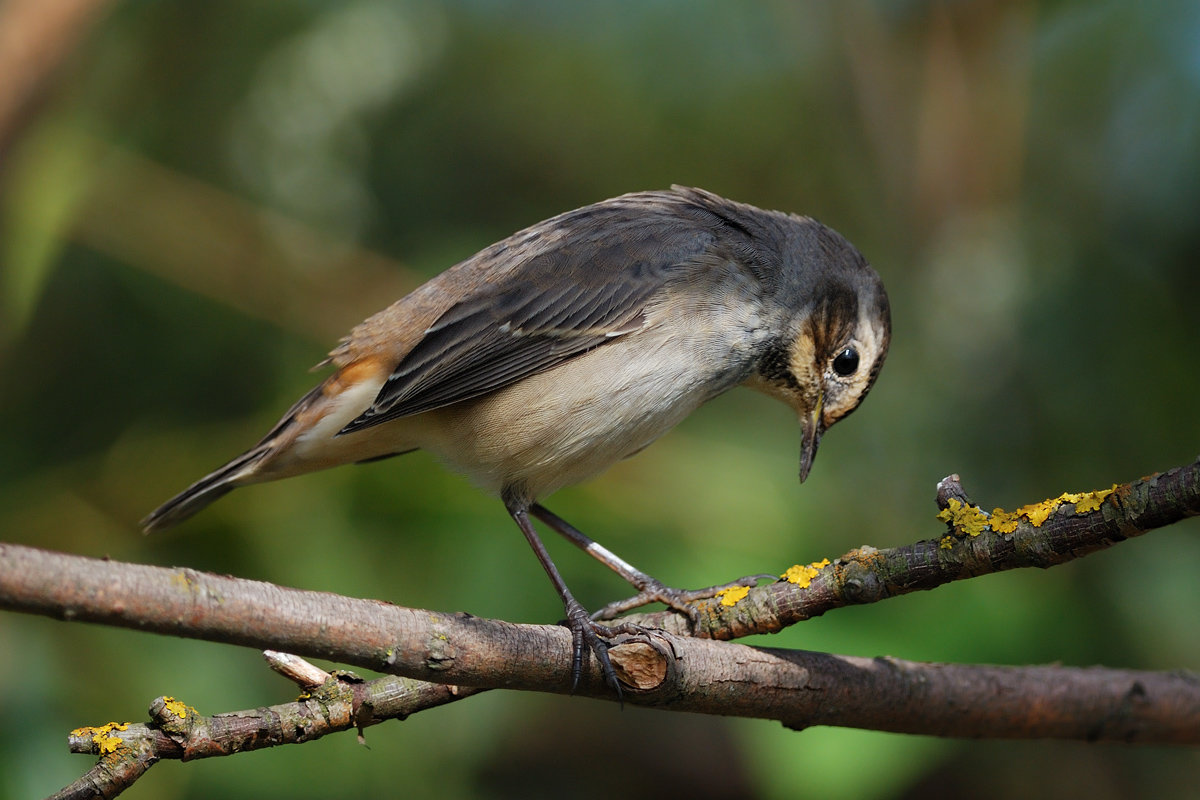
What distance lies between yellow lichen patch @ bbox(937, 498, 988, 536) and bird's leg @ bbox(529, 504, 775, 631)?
108 cm

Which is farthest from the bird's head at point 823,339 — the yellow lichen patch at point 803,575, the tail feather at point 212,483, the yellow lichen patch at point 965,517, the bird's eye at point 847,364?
the tail feather at point 212,483

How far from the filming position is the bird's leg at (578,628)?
3016 mm

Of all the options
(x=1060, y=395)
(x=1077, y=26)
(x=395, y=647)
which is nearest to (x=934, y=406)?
(x=1060, y=395)

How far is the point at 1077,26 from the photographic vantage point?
7.29 metres

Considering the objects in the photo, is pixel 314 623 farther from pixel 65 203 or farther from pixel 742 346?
pixel 65 203

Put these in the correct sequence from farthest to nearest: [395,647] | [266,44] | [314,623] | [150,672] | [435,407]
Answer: [266,44]
[150,672]
[435,407]
[395,647]
[314,623]

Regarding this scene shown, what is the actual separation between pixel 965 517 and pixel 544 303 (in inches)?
81.1

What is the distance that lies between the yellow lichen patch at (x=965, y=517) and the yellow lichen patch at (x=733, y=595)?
0.91 metres

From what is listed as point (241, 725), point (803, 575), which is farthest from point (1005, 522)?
point (241, 725)

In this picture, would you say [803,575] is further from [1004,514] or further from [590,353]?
[590,353]

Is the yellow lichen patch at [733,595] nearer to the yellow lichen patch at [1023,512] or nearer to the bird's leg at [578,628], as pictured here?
the bird's leg at [578,628]

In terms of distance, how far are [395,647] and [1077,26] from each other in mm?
6927

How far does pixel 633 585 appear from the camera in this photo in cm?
Result: 434

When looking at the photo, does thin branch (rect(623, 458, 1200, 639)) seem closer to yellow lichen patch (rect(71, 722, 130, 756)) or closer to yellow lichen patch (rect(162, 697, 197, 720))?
yellow lichen patch (rect(162, 697, 197, 720))
